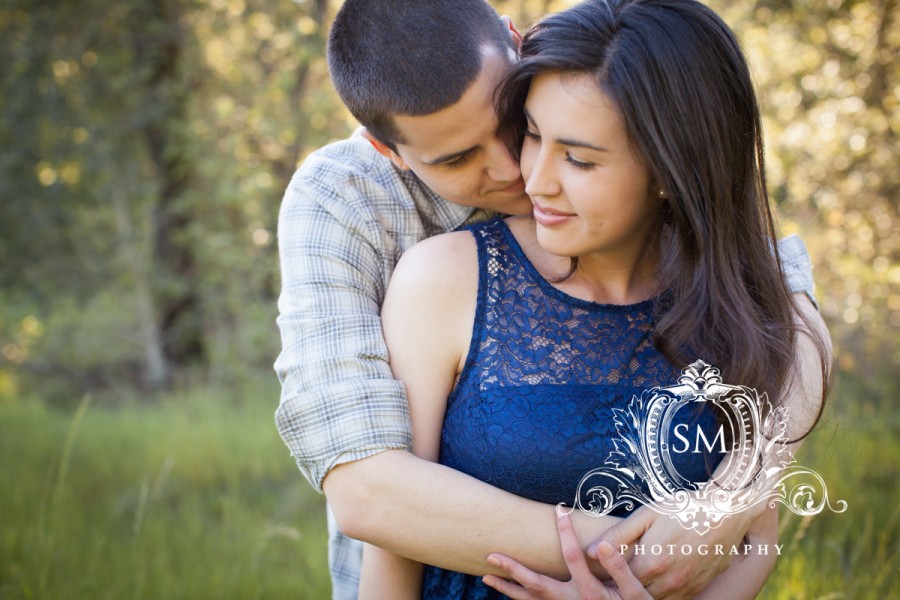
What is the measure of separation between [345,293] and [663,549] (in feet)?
3.08

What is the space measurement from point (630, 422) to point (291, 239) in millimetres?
949

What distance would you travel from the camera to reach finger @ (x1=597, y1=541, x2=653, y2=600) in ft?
5.49

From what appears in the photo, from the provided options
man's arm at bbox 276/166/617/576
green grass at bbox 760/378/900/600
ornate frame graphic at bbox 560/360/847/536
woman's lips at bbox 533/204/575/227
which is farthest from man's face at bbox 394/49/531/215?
green grass at bbox 760/378/900/600

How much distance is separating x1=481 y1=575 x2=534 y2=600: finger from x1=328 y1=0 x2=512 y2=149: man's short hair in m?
1.16

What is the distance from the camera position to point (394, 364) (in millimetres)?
1867

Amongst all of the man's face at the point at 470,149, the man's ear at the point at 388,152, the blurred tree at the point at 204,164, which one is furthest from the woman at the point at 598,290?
the blurred tree at the point at 204,164

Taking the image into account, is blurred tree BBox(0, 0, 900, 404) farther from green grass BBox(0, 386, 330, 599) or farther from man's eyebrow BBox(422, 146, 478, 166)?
man's eyebrow BBox(422, 146, 478, 166)

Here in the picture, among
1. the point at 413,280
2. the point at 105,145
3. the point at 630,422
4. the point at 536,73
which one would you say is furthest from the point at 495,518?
the point at 105,145

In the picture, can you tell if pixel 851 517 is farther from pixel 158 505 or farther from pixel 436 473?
pixel 158 505

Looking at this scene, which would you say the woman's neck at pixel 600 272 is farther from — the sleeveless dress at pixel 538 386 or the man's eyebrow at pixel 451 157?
the man's eyebrow at pixel 451 157

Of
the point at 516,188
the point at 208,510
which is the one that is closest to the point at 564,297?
the point at 516,188

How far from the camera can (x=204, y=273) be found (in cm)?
799

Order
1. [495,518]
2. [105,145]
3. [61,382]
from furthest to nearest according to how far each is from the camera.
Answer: [61,382]
[105,145]
[495,518]

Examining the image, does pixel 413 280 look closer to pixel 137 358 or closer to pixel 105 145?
pixel 105 145
